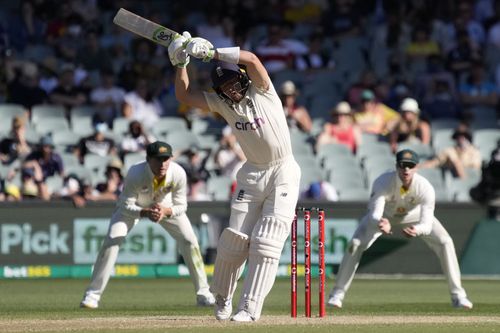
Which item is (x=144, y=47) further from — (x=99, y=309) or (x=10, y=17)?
(x=99, y=309)

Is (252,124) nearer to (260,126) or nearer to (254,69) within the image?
(260,126)

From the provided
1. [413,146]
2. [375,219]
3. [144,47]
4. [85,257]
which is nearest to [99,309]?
[375,219]

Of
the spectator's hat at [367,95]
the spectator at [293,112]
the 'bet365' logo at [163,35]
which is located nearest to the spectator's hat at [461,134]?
the spectator's hat at [367,95]

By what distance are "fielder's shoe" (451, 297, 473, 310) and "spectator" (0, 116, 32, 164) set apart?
7.65m

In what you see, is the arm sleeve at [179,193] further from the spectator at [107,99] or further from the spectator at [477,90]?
the spectator at [477,90]

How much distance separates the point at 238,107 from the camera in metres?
9.80

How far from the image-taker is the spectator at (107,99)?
19750 millimetres

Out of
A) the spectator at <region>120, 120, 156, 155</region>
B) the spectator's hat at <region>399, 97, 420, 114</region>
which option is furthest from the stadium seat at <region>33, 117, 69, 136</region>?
the spectator's hat at <region>399, 97, 420, 114</region>

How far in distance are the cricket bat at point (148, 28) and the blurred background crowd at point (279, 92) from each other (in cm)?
753

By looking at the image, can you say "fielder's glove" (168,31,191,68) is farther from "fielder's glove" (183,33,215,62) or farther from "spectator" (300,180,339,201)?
"spectator" (300,180,339,201)

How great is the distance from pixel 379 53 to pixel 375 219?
30.6 feet

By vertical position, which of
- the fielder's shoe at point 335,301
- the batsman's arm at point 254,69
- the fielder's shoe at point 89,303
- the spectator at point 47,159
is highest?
the batsman's arm at point 254,69

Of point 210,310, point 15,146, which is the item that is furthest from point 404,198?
point 15,146

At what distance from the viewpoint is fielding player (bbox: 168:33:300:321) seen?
969 centimetres
